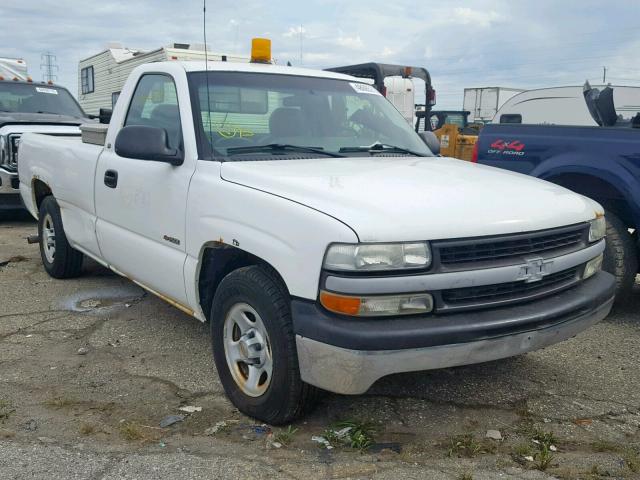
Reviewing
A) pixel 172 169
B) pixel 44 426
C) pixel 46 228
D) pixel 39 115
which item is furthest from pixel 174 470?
pixel 39 115

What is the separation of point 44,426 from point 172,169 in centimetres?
152

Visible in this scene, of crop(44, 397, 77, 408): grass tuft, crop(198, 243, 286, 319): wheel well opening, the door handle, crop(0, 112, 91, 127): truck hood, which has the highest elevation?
crop(0, 112, 91, 127): truck hood

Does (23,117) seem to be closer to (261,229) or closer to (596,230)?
(261,229)

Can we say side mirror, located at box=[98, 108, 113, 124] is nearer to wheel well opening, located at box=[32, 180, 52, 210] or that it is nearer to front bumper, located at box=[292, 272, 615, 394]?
wheel well opening, located at box=[32, 180, 52, 210]

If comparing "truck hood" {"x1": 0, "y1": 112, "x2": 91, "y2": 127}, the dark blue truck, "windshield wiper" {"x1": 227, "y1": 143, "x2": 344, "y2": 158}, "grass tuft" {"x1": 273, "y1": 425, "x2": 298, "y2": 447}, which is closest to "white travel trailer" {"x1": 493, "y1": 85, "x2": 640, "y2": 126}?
the dark blue truck

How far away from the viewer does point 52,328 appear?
15.8 ft

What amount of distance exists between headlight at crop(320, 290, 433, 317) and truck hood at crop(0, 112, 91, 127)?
316 inches

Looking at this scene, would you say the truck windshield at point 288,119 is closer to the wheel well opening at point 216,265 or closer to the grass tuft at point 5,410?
the wheel well opening at point 216,265

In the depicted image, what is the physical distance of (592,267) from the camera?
141 inches

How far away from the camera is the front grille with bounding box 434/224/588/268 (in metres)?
2.82

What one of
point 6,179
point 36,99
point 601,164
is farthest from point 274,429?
point 36,99

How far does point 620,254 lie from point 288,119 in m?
2.71

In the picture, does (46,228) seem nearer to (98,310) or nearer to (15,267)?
(15,267)

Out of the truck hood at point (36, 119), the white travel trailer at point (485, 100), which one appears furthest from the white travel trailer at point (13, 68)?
the white travel trailer at point (485, 100)
